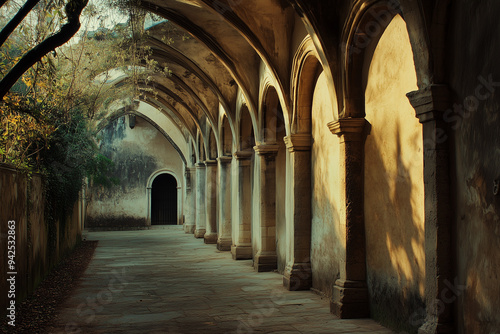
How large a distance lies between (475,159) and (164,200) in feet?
76.2

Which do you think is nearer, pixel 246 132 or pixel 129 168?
pixel 246 132

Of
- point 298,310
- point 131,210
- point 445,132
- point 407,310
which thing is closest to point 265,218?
point 298,310

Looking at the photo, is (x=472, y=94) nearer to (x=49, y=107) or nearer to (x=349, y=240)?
(x=349, y=240)

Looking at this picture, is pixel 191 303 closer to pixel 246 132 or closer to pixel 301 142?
pixel 301 142

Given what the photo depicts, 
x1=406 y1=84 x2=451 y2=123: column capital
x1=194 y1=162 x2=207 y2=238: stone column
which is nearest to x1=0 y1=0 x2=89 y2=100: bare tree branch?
x1=406 y1=84 x2=451 y2=123: column capital

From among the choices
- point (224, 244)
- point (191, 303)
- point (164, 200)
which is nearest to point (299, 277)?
point (191, 303)

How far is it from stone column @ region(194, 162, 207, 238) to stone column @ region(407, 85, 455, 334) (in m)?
14.0

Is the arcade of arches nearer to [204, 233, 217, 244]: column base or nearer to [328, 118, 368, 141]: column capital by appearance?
[328, 118, 368, 141]: column capital

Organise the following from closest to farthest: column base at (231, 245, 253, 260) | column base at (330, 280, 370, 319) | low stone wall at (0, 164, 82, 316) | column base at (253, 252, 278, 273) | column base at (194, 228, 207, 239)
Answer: low stone wall at (0, 164, 82, 316)
column base at (330, 280, 370, 319)
column base at (253, 252, 278, 273)
column base at (231, 245, 253, 260)
column base at (194, 228, 207, 239)

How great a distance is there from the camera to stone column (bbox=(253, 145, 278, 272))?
1005 cm

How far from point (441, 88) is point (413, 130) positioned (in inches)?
32.6

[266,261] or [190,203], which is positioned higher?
[190,203]

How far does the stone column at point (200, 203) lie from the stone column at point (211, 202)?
113cm

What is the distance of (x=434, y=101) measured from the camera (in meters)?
4.26
